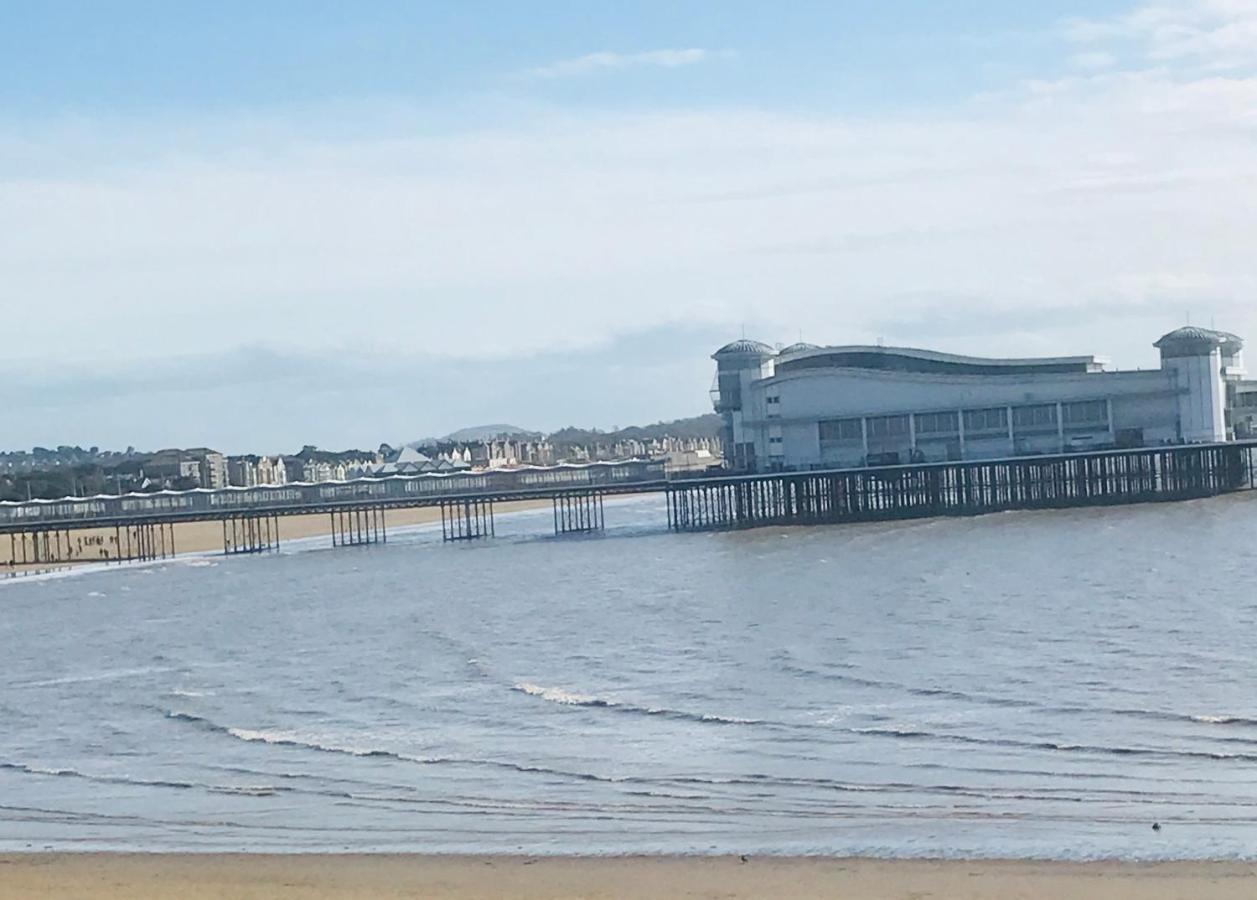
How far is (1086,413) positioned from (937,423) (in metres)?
6.11

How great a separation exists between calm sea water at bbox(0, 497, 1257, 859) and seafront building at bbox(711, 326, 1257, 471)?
24995 mm

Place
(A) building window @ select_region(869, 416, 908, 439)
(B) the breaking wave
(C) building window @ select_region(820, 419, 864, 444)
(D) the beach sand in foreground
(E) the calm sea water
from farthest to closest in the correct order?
(C) building window @ select_region(820, 419, 864, 444)
(A) building window @ select_region(869, 416, 908, 439)
(B) the breaking wave
(E) the calm sea water
(D) the beach sand in foreground

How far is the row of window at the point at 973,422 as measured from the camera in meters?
74.6

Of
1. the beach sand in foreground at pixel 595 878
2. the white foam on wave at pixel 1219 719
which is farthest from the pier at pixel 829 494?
the beach sand in foreground at pixel 595 878

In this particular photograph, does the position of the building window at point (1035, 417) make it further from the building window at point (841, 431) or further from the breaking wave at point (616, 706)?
the breaking wave at point (616, 706)

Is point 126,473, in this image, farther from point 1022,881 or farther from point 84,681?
point 1022,881

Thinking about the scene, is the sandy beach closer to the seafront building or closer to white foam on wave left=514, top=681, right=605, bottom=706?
the seafront building

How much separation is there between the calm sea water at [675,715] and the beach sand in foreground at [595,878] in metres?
0.64

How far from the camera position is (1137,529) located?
5959cm

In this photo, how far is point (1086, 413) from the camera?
74.6 meters

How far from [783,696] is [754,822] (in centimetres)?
867

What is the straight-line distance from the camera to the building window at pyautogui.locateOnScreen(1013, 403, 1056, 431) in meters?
74.8

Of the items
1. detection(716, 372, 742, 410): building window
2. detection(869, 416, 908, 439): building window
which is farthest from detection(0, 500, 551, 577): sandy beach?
detection(869, 416, 908, 439): building window

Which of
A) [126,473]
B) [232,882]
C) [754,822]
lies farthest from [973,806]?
[126,473]
